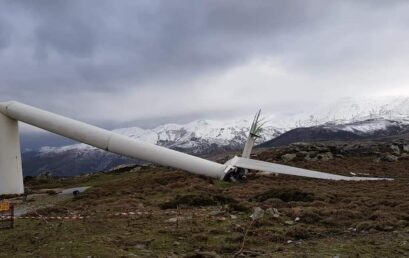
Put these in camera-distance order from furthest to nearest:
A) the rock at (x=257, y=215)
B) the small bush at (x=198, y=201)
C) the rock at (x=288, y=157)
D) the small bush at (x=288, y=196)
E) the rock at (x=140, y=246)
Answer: the rock at (x=288, y=157), the small bush at (x=288, y=196), the small bush at (x=198, y=201), the rock at (x=257, y=215), the rock at (x=140, y=246)

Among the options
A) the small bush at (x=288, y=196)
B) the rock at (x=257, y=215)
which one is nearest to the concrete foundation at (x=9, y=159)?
the small bush at (x=288, y=196)

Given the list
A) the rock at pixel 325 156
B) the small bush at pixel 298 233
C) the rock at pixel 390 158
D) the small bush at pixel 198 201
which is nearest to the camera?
the small bush at pixel 298 233

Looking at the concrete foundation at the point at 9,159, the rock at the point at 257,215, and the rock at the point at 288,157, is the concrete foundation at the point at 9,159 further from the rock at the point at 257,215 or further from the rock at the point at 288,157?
the rock at the point at 288,157

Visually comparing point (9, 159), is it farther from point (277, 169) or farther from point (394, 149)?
point (394, 149)

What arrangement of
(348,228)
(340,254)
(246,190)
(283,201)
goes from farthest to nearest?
1. (246,190)
2. (283,201)
3. (348,228)
4. (340,254)

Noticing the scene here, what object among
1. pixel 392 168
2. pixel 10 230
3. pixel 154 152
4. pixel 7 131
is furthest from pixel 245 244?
pixel 392 168

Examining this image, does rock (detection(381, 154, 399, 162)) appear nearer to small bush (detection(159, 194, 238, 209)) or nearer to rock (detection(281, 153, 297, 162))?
rock (detection(281, 153, 297, 162))

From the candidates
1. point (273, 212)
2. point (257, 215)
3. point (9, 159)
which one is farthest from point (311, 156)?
point (257, 215)

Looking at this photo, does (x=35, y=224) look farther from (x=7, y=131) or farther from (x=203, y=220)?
(x=7, y=131)
